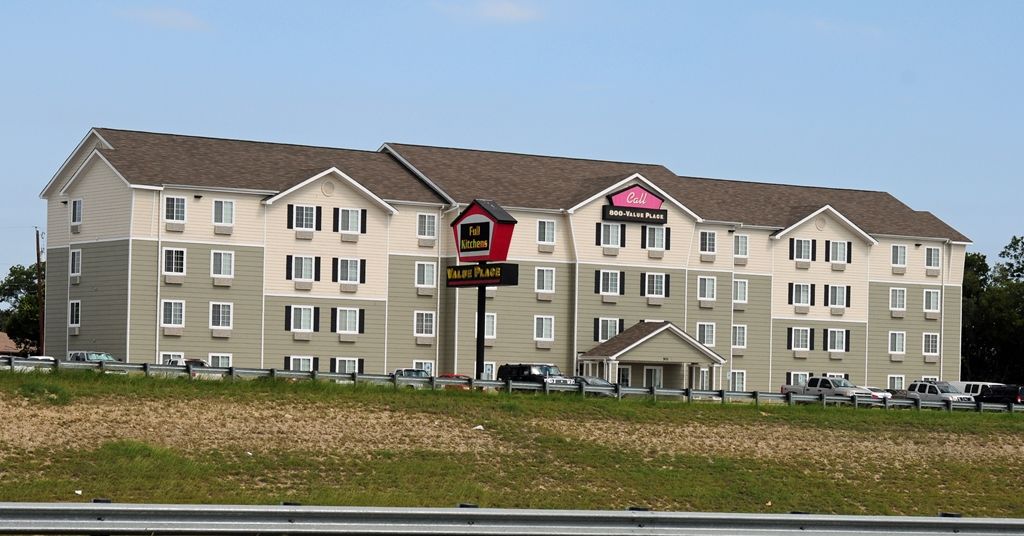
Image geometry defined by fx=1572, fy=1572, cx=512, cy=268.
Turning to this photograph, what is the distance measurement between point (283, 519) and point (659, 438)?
2960 centimetres

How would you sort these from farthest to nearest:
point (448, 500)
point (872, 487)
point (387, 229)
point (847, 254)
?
point (847, 254), point (387, 229), point (872, 487), point (448, 500)

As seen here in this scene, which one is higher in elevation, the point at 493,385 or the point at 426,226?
the point at 426,226

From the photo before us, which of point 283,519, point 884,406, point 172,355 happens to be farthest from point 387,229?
point 283,519

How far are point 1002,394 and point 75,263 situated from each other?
45363mm

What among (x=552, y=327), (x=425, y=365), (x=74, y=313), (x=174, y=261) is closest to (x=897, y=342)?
(x=552, y=327)

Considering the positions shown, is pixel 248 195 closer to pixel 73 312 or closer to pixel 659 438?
pixel 73 312

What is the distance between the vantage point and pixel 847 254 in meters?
88.4

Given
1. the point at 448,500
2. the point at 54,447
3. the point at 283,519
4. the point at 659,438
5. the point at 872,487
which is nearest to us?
the point at 283,519

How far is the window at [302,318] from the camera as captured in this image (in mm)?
74625

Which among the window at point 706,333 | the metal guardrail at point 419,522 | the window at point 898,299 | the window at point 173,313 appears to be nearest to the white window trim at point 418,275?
the window at point 173,313

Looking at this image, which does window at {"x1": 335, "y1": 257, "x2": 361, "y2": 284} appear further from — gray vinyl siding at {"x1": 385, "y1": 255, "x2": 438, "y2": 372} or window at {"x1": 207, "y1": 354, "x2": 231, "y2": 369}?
window at {"x1": 207, "y1": 354, "x2": 231, "y2": 369}

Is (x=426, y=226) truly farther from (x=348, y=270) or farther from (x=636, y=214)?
(x=636, y=214)

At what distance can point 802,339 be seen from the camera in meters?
87.5

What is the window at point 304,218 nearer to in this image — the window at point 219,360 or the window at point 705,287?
the window at point 219,360
